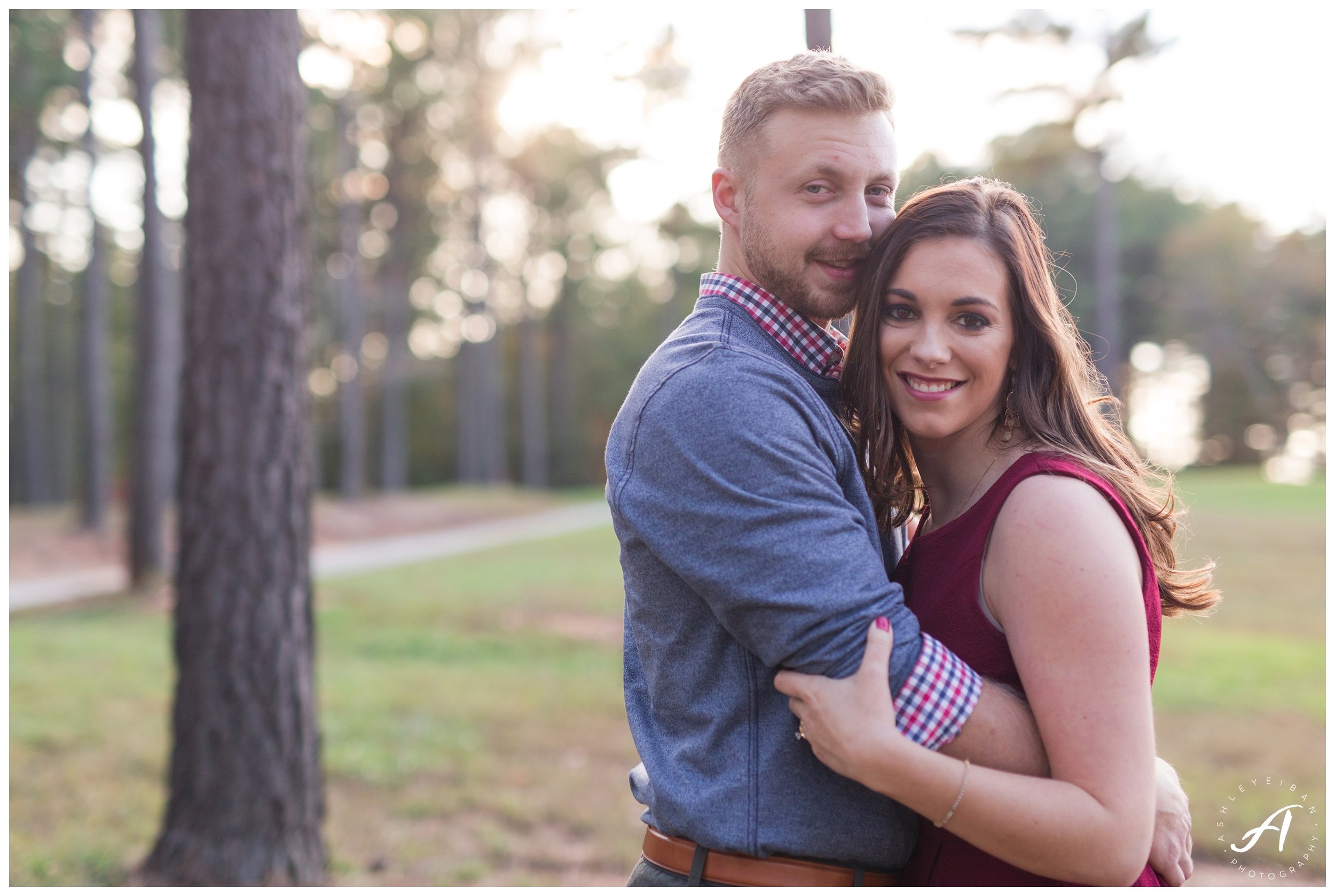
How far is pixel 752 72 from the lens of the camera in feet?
7.30

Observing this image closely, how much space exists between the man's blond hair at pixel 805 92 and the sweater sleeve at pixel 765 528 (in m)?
0.59

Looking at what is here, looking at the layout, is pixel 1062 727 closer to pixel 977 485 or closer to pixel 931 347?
pixel 977 485

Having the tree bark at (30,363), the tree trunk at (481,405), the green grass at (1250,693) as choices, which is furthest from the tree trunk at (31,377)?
the green grass at (1250,693)

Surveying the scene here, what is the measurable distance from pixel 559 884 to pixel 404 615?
7775 millimetres

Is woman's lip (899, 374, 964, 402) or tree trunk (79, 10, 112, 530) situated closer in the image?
woman's lip (899, 374, 964, 402)

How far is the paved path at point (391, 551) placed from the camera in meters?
13.6

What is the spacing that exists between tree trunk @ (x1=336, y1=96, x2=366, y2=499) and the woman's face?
23419mm

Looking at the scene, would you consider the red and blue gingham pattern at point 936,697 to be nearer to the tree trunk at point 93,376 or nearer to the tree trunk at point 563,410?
the tree trunk at point 93,376

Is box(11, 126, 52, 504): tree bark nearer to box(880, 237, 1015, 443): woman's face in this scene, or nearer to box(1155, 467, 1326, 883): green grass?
box(1155, 467, 1326, 883): green grass

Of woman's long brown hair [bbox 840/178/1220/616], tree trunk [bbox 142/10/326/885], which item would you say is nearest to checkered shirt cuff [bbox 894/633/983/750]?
woman's long brown hair [bbox 840/178/1220/616]

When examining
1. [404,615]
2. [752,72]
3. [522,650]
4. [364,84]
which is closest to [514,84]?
[364,84]

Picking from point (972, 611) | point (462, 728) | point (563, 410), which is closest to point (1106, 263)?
point (462, 728)

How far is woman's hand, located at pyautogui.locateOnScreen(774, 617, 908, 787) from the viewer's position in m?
1.72

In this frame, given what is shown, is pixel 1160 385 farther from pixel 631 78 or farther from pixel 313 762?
pixel 313 762
